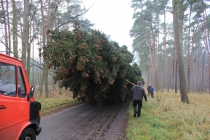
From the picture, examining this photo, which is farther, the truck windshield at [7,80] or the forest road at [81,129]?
the forest road at [81,129]

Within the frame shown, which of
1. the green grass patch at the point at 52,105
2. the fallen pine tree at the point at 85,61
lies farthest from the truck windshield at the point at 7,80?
the green grass patch at the point at 52,105

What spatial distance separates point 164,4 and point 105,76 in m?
18.0

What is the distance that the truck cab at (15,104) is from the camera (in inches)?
134

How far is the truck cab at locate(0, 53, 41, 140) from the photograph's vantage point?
3393mm

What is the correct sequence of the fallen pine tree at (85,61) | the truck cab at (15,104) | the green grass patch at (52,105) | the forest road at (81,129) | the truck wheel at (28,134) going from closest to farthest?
the truck cab at (15,104), the truck wheel at (28,134), the forest road at (81,129), the fallen pine tree at (85,61), the green grass patch at (52,105)

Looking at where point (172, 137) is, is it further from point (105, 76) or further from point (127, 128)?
point (105, 76)

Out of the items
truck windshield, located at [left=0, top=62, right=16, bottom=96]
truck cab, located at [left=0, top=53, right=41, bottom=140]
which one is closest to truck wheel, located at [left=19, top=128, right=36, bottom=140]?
truck cab, located at [left=0, top=53, right=41, bottom=140]

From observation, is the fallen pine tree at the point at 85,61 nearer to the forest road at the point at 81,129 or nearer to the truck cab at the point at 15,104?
the forest road at the point at 81,129

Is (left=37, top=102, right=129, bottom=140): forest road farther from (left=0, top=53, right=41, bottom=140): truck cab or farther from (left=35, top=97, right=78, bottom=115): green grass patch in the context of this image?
(left=35, top=97, right=78, bottom=115): green grass patch

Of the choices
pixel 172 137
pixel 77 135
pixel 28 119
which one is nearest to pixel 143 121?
pixel 172 137

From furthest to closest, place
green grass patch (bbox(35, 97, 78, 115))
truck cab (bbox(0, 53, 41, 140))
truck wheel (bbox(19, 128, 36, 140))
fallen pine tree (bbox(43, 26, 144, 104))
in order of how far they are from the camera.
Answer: green grass patch (bbox(35, 97, 78, 115)) → fallen pine tree (bbox(43, 26, 144, 104)) → truck wheel (bbox(19, 128, 36, 140)) → truck cab (bbox(0, 53, 41, 140))

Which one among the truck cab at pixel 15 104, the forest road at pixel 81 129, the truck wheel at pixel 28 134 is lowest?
the forest road at pixel 81 129

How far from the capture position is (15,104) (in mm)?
3662

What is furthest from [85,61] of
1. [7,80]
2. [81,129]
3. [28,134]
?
[7,80]
